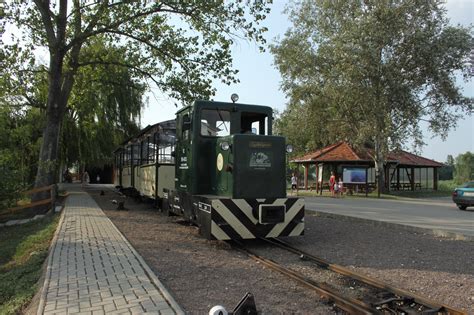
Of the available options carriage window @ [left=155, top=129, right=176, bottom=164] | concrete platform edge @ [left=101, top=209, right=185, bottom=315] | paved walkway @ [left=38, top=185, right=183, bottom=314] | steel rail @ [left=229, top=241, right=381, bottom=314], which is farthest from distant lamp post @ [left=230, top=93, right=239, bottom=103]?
carriage window @ [left=155, top=129, right=176, bottom=164]

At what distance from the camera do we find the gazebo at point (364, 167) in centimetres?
3188

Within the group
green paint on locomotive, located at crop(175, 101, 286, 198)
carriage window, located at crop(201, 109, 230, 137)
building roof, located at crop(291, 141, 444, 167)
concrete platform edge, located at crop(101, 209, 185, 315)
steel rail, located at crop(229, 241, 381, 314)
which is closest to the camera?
concrete platform edge, located at crop(101, 209, 185, 315)

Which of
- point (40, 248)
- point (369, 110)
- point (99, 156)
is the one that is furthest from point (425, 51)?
point (40, 248)

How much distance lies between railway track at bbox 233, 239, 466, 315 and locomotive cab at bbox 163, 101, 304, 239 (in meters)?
1.91

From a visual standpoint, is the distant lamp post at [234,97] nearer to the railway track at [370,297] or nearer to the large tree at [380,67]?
the railway track at [370,297]

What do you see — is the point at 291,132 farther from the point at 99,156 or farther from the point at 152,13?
the point at 152,13

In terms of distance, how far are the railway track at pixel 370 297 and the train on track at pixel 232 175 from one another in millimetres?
1918

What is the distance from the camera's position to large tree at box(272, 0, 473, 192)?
2834 cm

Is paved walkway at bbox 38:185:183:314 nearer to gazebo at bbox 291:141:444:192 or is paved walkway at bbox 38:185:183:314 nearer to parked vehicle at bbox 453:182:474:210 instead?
parked vehicle at bbox 453:182:474:210

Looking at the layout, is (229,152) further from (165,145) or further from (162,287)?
(165,145)

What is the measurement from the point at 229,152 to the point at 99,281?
429 centimetres

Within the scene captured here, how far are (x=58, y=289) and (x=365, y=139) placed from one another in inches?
1061

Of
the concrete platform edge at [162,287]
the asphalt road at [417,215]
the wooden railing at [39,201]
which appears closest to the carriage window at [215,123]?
the concrete platform edge at [162,287]

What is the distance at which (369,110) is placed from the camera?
29.5 m
